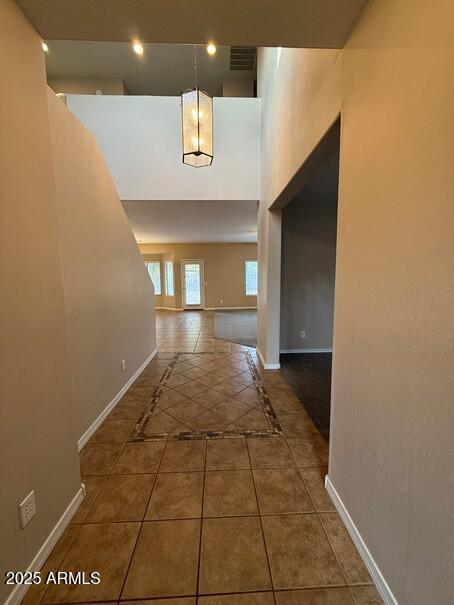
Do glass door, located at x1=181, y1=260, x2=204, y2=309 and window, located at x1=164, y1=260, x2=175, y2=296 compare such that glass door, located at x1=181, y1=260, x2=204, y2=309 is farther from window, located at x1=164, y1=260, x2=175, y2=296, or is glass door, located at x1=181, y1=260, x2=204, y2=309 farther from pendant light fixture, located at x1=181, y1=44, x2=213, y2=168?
pendant light fixture, located at x1=181, y1=44, x2=213, y2=168

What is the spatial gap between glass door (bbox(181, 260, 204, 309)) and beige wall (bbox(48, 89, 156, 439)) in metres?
6.66

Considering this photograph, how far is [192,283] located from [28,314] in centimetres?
889

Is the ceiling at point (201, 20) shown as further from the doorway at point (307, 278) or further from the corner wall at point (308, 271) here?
the corner wall at point (308, 271)

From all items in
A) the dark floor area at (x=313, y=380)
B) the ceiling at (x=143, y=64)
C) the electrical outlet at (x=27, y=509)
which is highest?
the ceiling at (x=143, y=64)

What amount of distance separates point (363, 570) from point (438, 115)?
6.02ft

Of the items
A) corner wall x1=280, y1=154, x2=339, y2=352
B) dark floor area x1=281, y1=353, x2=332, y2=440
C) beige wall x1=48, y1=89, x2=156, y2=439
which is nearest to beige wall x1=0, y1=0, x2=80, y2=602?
beige wall x1=48, y1=89, x2=156, y2=439

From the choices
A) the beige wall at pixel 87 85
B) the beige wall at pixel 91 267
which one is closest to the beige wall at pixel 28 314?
the beige wall at pixel 91 267

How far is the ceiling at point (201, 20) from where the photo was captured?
1118mm

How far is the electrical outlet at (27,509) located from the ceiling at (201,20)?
6.99 feet

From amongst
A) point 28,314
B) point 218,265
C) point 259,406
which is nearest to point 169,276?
point 218,265

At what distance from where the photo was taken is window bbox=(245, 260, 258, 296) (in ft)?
33.1

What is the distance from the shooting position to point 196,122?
2.89 meters

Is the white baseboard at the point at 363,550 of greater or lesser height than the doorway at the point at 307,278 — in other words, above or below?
below

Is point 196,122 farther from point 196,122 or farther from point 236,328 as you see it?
point 236,328
